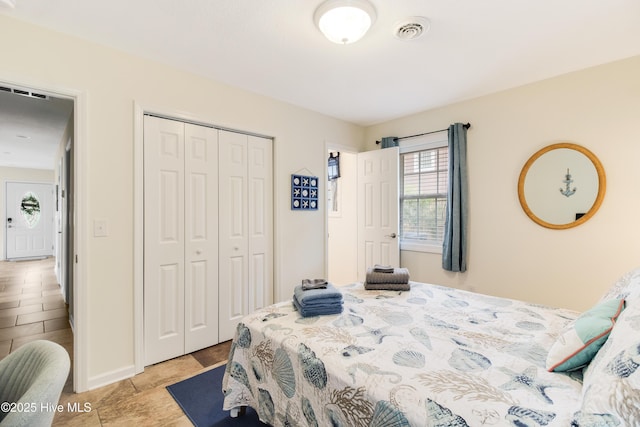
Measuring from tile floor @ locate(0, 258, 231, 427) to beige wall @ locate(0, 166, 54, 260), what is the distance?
4.11m

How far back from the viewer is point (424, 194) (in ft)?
12.2

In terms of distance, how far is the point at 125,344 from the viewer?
2.28 meters

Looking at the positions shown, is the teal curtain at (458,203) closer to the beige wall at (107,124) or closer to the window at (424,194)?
the window at (424,194)

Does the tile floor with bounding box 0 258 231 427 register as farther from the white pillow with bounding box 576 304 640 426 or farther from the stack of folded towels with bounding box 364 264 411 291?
the white pillow with bounding box 576 304 640 426

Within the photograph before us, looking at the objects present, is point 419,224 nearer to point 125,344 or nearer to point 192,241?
point 192,241

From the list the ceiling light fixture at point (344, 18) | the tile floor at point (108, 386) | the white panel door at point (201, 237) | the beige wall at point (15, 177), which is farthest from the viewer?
the beige wall at point (15, 177)

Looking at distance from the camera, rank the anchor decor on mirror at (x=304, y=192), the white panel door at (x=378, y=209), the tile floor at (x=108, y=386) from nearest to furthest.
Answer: the tile floor at (x=108, y=386), the anchor decor on mirror at (x=304, y=192), the white panel door at (x=378, y=209)

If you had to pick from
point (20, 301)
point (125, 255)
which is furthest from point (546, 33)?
point (20, 301)

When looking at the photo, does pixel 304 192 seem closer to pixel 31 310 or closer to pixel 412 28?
pixel 412 28

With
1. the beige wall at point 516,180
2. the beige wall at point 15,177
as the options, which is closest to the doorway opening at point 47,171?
the beige wall at point 15,177

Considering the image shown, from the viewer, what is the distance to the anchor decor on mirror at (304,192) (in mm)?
3395

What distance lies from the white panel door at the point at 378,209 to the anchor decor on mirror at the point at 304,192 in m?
0.78

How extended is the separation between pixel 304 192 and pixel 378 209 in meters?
1.03

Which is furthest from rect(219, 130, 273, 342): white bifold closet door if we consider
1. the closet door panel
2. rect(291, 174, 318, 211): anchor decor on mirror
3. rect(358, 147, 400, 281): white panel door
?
rect(358, 147, 400, 281): white panel door
